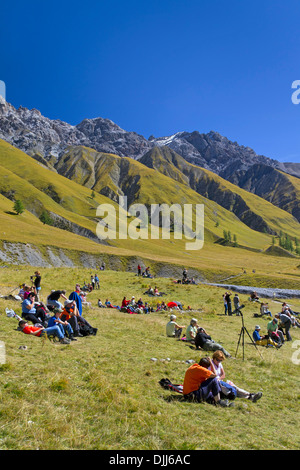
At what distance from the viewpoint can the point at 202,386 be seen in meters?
8.70

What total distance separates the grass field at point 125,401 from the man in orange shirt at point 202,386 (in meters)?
0.34

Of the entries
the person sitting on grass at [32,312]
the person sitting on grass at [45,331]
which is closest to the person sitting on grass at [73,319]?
the person sitting on grass at [45,331]

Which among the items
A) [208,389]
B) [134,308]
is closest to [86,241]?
[134,308]

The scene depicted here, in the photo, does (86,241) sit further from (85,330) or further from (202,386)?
(202,386)

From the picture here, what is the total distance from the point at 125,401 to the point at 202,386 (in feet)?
9.25

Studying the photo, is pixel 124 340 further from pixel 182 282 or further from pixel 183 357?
pixel 182 282

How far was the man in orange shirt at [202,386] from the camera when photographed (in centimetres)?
860

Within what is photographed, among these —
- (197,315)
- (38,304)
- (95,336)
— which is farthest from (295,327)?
(38,304)

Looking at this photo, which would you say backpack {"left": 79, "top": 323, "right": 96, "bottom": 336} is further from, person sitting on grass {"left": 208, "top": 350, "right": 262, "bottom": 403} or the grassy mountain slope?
the grassy mountain slope

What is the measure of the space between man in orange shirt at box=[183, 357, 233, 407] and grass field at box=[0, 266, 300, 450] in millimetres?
340

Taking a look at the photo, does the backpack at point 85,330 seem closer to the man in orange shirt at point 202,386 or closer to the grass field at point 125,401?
the grass field at point 125,401
